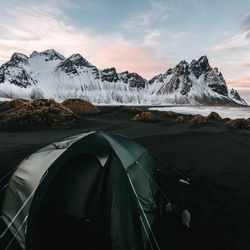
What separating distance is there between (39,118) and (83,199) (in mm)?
19938

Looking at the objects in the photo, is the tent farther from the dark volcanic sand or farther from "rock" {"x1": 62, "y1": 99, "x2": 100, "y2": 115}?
"rock" {"x1": 62, "y1": 99, "x2": 100, "y2": 115}

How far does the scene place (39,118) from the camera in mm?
25562

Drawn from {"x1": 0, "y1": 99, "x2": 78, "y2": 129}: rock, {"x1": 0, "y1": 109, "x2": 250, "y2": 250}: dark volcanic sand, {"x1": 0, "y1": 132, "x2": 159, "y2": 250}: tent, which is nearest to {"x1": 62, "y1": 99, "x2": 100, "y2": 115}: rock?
{"x1": 0, "y1": 99, "x2": 78, "y2": 129}: rock

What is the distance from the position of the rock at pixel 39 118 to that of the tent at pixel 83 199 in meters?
18.1

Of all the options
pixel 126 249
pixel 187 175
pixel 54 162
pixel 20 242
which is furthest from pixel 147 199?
pixel 187 175

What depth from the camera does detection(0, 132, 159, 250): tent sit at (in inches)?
231

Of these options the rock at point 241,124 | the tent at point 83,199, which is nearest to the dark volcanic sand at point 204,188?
the tent at point 83,199

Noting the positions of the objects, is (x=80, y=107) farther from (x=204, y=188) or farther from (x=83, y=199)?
(x=83, y=199)

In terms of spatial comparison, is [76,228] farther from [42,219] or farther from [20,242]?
[20,242]

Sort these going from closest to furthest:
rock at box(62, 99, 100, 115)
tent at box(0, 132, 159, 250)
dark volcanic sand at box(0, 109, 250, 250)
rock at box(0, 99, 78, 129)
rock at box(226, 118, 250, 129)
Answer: tent at box(0, 132, 159, 250), dark volcanic sand at box(0, 109, 250, 250), rock at box(0, 99, 78, 129), rock at box(226, 118, 250, 129), rock at box(62, 99, 100, 115)

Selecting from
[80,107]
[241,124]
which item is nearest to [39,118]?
[80,107]

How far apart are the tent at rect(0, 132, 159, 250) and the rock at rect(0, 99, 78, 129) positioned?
59.4 feet

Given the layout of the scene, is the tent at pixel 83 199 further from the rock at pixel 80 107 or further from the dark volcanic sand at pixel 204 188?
the rock at pixel 80 107

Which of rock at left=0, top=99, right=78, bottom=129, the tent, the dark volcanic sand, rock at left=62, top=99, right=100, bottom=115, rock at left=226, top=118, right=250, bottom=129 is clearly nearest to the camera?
the tent
